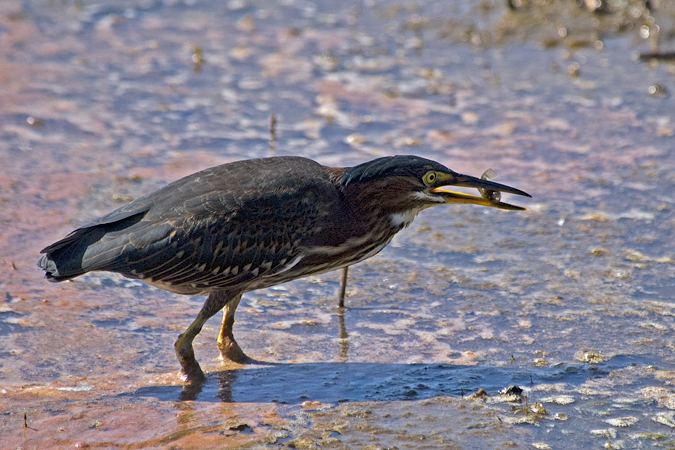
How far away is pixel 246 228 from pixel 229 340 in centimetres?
83

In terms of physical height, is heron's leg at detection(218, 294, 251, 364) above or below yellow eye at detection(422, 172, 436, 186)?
below

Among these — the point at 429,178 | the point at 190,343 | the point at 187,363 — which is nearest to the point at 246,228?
the point at 190,343

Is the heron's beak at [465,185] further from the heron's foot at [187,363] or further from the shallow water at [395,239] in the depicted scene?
the heron's foot at [187,363]

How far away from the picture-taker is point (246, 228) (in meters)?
5.67

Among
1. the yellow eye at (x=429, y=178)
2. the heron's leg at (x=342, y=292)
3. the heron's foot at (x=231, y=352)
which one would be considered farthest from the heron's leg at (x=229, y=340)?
the yellow eye at (x=429, y=178)

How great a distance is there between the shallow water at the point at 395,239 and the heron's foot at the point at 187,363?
0.26 ft

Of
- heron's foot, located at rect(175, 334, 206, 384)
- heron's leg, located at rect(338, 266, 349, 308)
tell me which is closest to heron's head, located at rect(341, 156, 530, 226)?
heron's leg, located at rect(338, 266, 349, 308)

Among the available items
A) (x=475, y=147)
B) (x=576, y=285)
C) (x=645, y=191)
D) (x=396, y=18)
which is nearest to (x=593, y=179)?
(x=645, y=191)

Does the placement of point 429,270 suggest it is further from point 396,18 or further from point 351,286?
point 396,18

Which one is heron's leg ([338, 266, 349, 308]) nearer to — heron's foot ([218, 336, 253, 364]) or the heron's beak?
heron's foot ([218, 336, 253, 364])

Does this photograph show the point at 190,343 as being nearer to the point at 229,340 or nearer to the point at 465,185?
the point at 229,340

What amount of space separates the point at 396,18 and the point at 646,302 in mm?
6782

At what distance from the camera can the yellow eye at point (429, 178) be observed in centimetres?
576

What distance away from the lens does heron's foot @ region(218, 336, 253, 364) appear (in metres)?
5.94
